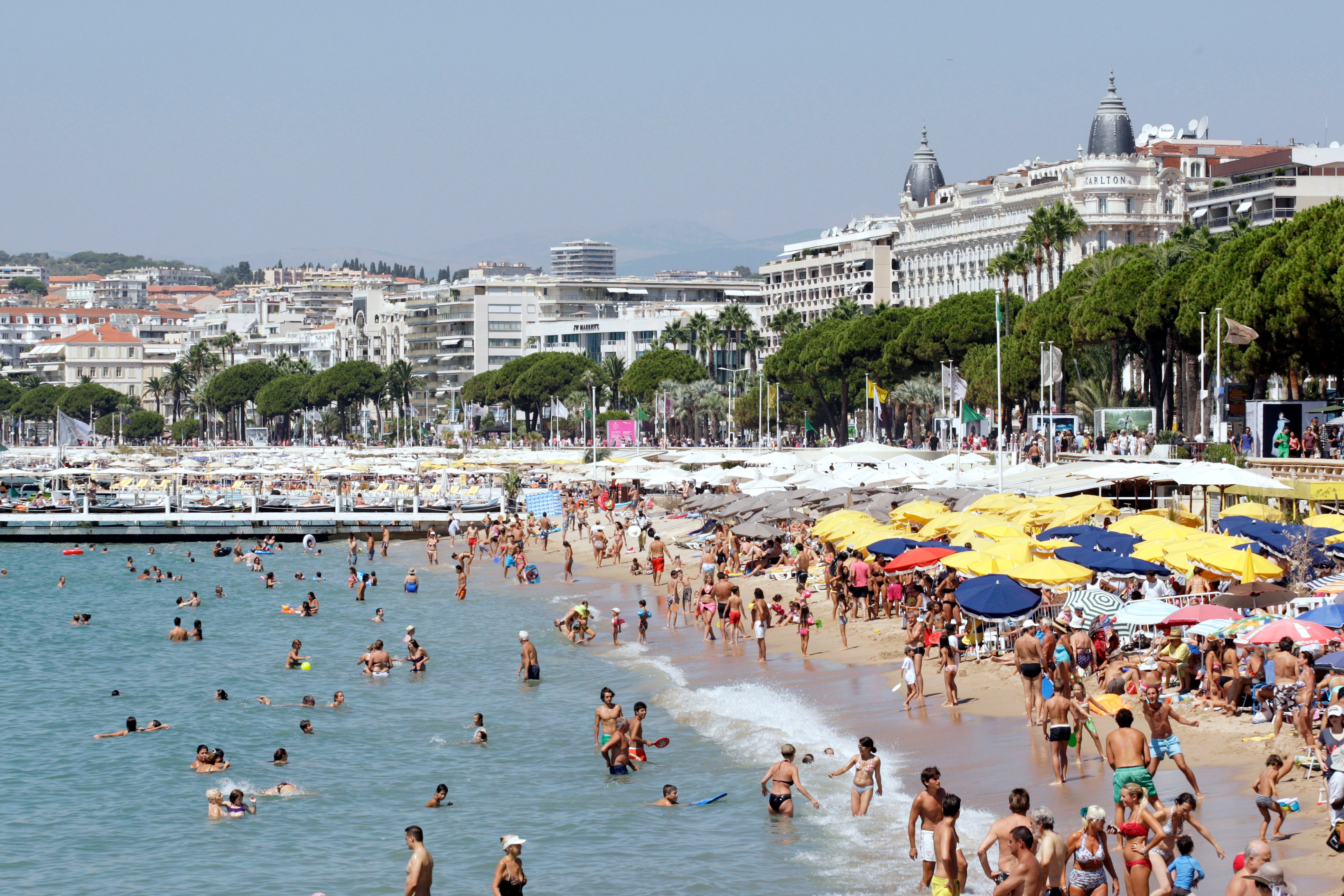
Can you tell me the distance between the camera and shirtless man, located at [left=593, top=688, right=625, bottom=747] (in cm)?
1970

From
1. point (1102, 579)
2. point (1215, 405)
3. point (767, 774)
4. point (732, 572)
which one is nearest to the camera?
point (767, 774)

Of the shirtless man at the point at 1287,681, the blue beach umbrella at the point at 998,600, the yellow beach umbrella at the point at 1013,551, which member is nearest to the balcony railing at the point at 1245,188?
the yellow beach umbrella at the point at 1013,551

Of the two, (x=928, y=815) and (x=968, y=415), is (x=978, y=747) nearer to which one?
(x=928, y=815)

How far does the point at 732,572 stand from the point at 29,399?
145445 mm

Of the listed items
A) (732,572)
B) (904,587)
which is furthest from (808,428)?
(904,587)

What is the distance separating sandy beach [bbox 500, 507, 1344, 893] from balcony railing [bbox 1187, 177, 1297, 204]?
208ft

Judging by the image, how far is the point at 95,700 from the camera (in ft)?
89.1

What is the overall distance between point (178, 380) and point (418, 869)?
158845 millimetres

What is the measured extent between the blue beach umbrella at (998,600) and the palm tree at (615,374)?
9468cm

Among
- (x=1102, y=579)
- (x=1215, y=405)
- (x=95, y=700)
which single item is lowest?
(x=95, y=700)

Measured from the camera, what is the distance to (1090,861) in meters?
11.2

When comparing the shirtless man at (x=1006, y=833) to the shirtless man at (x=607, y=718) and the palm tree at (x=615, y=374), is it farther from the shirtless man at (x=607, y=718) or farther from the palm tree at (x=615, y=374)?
the palm tree at (x=615, y=374)

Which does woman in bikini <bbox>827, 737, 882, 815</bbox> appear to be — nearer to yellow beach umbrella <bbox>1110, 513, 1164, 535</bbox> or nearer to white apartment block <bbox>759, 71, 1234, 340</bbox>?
yellow beach umbrella <bbox>1110, 513, 1164, 535</bbox>

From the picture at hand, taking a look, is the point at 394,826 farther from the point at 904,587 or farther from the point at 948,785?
the point at 904,587
